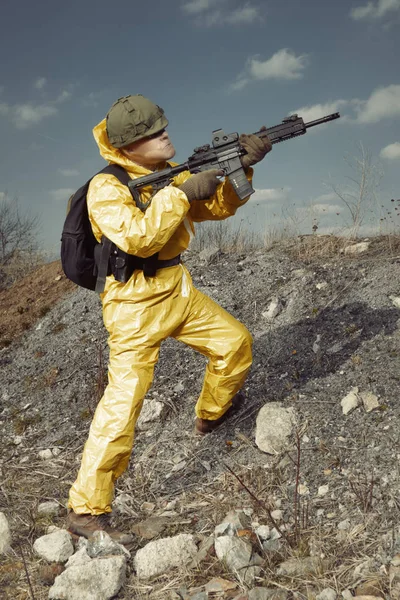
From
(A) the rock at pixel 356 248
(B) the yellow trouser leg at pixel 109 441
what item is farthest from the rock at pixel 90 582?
(A) the rock at pixel 356 248

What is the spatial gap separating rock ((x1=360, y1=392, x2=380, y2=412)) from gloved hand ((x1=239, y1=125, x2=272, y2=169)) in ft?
5.93

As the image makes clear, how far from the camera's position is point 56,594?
2.78 m

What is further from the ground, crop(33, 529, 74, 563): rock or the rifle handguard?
the rifle handguard

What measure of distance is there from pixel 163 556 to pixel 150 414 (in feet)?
6.08

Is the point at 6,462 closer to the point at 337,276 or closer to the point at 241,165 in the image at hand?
the point at 241,165

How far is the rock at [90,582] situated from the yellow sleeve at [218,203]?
2.20 meters

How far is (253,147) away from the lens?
3.49 m

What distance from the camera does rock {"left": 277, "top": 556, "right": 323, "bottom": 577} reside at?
2.74 metres

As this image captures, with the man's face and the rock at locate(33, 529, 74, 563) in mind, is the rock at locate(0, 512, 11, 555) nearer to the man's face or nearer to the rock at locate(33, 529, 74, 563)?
the rock at locate(33, 529, 74, 563)

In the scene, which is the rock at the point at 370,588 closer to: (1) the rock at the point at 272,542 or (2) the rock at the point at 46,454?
(1) the rock at the point at 272,542

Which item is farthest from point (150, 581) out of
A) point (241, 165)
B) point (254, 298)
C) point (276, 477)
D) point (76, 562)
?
point (254, 298)

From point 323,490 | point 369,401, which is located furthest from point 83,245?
point 369,401

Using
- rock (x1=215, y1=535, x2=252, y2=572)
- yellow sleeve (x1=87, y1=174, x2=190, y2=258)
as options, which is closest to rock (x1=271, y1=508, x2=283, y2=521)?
rock (x1=215, y1=535, x2=252, y2=572)

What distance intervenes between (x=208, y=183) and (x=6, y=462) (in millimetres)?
2929
